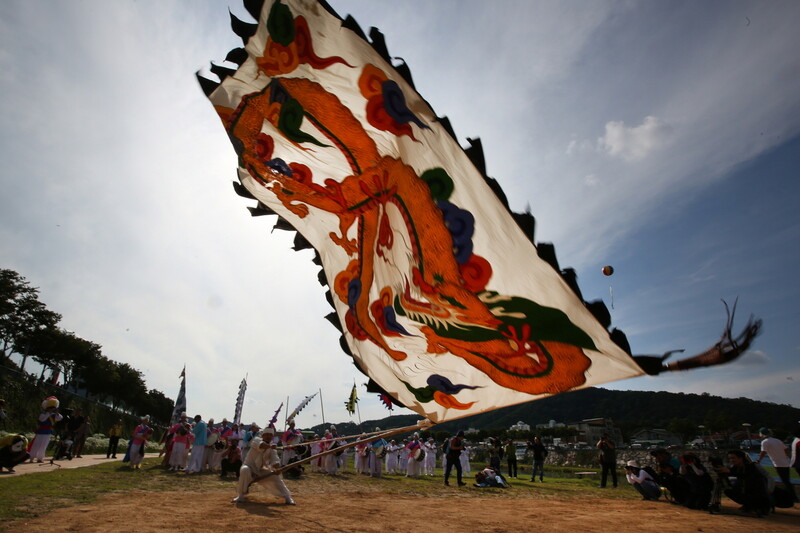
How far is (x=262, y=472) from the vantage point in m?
7.76

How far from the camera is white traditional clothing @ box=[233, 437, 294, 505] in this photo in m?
7.52

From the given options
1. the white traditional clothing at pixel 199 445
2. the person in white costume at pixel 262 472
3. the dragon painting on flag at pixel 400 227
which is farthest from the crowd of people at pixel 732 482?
the white traditional clothing at pixel 199 445

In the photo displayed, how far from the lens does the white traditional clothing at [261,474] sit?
752 cm

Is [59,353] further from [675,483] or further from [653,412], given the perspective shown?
[653,412]

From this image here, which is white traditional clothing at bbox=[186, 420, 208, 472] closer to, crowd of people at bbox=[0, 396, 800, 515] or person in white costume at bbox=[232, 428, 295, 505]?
crowd of people at bbox=[0, 396, 800, 515]

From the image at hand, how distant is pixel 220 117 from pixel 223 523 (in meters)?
5.52

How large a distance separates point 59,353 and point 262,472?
5529 cm

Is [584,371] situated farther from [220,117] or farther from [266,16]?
[220,117]

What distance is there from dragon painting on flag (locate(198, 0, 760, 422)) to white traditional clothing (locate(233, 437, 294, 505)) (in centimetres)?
332

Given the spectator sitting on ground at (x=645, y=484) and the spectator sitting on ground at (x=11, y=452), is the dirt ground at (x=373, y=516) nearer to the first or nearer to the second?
the spectator sitting on ground at (x=645, y=484)

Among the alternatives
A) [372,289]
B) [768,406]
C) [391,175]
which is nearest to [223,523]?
[372,289]

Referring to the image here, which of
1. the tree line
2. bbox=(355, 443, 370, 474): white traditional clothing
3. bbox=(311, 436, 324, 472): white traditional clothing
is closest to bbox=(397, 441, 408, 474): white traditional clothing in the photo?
bbox=(355, 443, 370, 474): white traditional clothing

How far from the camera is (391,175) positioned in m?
4.29

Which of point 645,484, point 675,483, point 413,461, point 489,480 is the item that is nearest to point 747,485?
point 675,483
